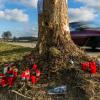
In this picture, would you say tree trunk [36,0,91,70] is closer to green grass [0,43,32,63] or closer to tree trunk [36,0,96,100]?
tree trunk [36,0,96,100]

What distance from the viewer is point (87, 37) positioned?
16844 millimetres

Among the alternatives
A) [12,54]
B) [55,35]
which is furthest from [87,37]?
[55,35]

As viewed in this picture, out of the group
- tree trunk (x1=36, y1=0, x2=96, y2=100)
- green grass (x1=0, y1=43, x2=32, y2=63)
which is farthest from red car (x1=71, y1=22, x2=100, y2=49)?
tree trunk (x1=36, y1=0, x2=96, y2=100)

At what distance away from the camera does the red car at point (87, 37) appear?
16.7 m

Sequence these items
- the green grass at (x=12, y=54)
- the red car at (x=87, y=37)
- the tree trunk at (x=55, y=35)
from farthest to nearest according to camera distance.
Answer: the red car at (x=87, y=37), the green grass at (x=12, y=54), the tree trunk at (x=55, y=35)

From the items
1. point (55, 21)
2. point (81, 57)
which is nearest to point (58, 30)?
point (55, 21)

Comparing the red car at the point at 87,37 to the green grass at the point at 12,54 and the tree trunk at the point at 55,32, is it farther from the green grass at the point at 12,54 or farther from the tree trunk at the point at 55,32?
the tree trunk at the point at 55,32

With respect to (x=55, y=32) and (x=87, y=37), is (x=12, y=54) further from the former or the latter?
(x=55, y=32)

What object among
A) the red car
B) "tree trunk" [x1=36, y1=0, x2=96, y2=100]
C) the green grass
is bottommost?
the green grass

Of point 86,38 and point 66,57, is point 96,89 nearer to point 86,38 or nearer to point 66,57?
point 66,57

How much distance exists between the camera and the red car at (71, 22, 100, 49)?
16.7 metres

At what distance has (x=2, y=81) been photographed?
8.02m

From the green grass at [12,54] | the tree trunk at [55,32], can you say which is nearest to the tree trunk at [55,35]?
the tree trunk at [55,32]

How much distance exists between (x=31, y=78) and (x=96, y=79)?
48.5 inches
